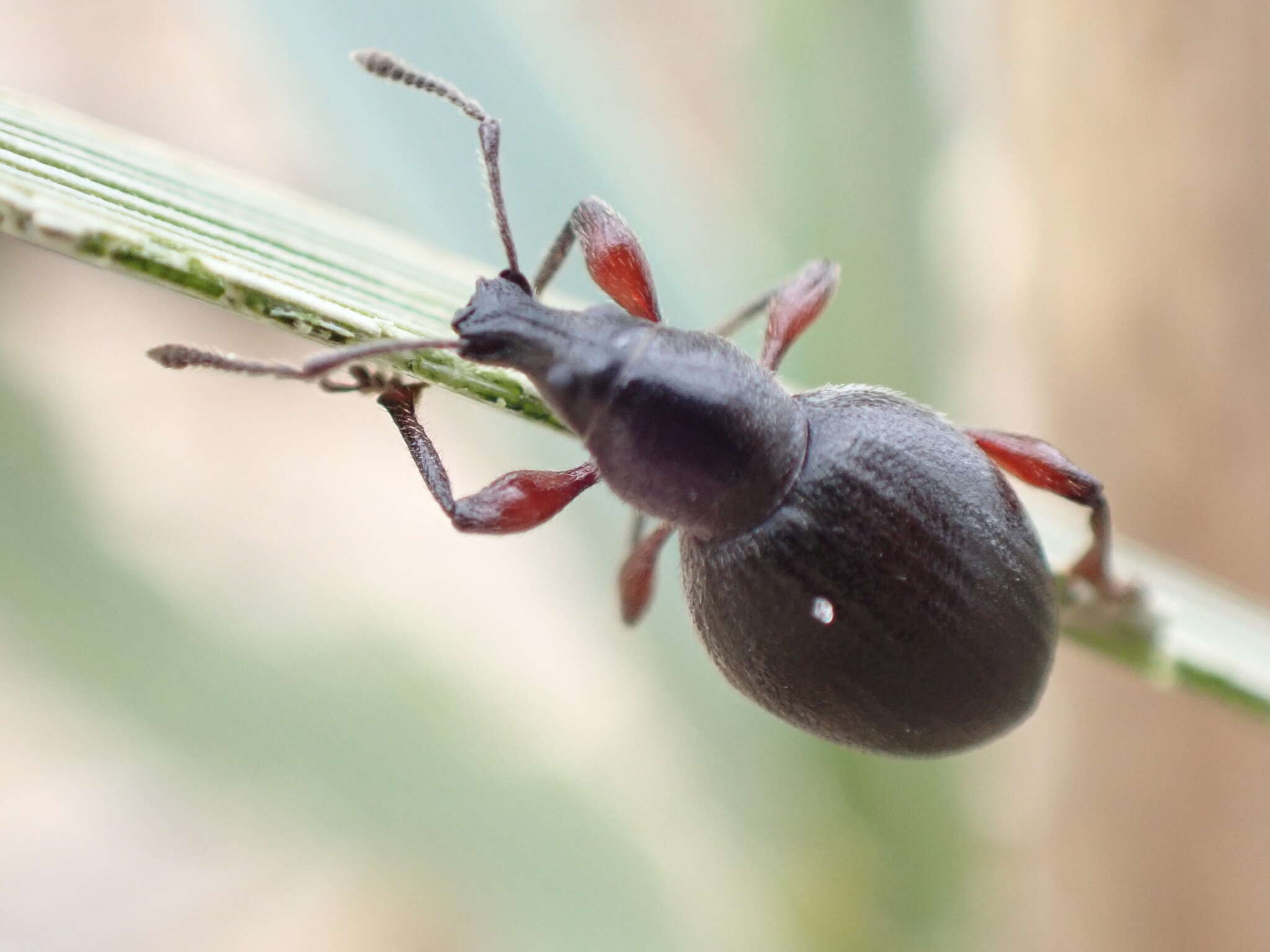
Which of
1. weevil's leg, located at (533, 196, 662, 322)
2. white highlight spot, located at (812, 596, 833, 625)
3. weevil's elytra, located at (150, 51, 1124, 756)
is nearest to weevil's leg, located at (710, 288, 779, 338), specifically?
weevil's leg, located at (533, 196, 662, 322)

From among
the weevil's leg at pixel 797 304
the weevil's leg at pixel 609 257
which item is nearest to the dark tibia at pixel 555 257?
the weevil's leg at pixel 609 257

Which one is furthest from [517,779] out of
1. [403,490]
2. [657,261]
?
[403,490]

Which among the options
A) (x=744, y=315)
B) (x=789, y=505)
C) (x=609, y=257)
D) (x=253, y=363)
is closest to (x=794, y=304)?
(x=744, y=315)

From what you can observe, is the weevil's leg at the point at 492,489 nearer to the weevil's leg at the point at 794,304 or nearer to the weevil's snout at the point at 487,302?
the weevil's snout at the point at 487,302

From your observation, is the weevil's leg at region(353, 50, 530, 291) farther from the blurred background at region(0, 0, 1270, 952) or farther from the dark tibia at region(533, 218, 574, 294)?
the blurred background at region(0, 0, 1270, 952)

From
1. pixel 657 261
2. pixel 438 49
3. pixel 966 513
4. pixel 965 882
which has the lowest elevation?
pixel 965 882

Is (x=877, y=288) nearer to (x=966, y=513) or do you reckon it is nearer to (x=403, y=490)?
(x=966, y=513)

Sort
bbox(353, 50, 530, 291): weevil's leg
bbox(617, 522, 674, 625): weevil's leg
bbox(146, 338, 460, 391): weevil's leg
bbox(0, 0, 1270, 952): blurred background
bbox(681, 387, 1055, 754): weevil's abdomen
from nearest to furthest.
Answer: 1. bbox(146, 338, 460, 391): weevil's leg
2. bbox(681, 387, 1055, 754): weevil's abdomen
3. bbox(353, 50, 530, 291): weevil's leg
4. bbox(617, 522, 674, 625): weevil's leg
5. bbox(0, 0, 1270, 952): blurred background

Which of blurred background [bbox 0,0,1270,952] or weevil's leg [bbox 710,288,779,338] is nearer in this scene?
weevil's leg [bbox 710,288,779,338]
